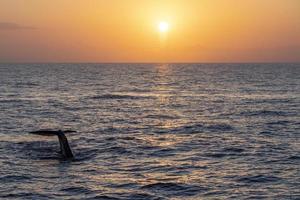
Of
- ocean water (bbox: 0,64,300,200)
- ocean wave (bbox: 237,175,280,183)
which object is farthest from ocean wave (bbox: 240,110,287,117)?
ocean wave (bbox: 237,175,280,183)

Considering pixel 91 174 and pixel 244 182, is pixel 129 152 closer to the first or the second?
pixel 91 174

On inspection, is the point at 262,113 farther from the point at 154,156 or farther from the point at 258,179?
the point at 258,179

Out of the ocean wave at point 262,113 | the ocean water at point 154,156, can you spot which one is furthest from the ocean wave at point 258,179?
the ocean wave at point 262,113

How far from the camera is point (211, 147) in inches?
1181

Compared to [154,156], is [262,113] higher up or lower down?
lower down

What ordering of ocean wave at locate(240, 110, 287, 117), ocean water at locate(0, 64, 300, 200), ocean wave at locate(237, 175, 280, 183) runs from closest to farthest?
ocean water at locate(0, 64, 300, 200) < ocean wave at locate(237, 175, 280, 183) < ocean wave at locate(240, 110, 287, 117)

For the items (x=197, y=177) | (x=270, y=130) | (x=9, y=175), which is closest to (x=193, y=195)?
(x=197, y=177)

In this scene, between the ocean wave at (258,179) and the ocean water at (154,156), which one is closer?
the ocean water at (154,156)

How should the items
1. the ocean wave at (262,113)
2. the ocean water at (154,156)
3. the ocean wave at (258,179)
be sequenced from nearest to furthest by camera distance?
the ocean water at (154,156) → the ocean wave at (258,179) → the ocean wave at (262,113)

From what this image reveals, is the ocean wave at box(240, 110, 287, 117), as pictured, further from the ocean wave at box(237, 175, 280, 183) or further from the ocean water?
the ocean wave at box(237, 175, 280, 183)

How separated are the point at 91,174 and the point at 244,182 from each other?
22.8 ft

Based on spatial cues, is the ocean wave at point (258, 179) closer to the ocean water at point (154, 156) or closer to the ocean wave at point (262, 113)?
the ocean water at point (154, 156)

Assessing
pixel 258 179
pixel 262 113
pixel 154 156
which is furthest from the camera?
pixel 262 113

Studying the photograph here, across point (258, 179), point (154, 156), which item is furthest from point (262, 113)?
point (258, 179)
